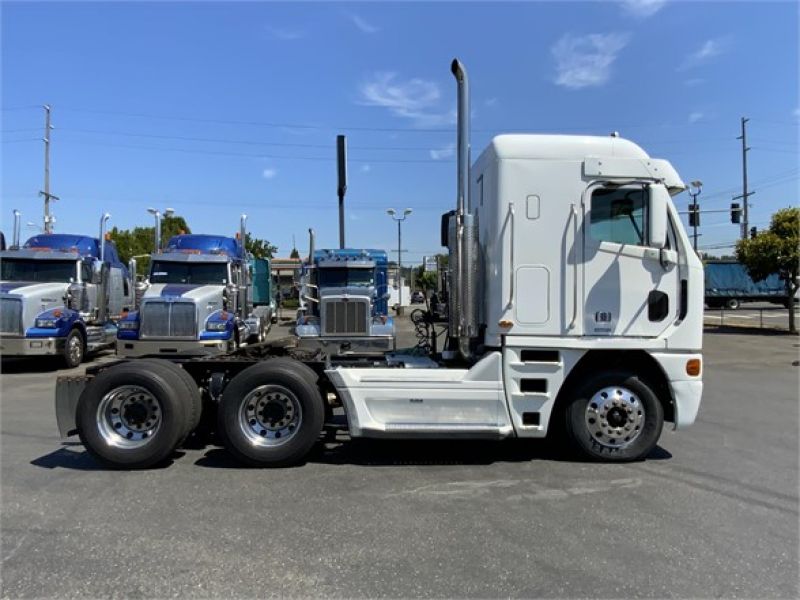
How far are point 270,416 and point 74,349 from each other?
11.4 m

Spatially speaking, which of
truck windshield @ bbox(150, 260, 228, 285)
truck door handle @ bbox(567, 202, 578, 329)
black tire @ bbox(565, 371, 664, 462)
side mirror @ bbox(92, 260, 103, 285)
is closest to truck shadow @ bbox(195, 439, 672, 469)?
black tire @ bbox(565, 371, 664, 462)

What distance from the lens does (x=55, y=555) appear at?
4.06 meters

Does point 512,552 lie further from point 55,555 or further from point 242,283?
point 242,283

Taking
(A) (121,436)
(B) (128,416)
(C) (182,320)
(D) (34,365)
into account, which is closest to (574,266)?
(B) (128,416)

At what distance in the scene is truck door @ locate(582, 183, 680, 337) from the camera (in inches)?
239

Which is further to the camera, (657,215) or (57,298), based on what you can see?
(57,298)

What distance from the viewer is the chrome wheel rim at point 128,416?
6008 millimetres

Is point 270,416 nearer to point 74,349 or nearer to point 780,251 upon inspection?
point 74,349

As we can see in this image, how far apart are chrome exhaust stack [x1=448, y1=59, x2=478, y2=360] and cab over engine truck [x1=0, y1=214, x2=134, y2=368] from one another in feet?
34.9

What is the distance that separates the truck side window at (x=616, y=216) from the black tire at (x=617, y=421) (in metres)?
1.36

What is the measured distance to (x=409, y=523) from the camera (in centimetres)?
464

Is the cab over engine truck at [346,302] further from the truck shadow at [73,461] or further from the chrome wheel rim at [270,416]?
the truck shadow at [73,461]

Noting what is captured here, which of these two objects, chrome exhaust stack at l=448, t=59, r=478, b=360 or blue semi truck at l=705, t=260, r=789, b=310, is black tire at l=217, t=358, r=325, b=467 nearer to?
chrome exhaust stack at l=448, t=59, r=478, b=360

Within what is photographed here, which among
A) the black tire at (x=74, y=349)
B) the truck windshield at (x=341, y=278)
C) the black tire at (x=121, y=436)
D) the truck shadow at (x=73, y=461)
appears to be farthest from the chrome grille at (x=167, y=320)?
the black tire at (x=121, y=436)
